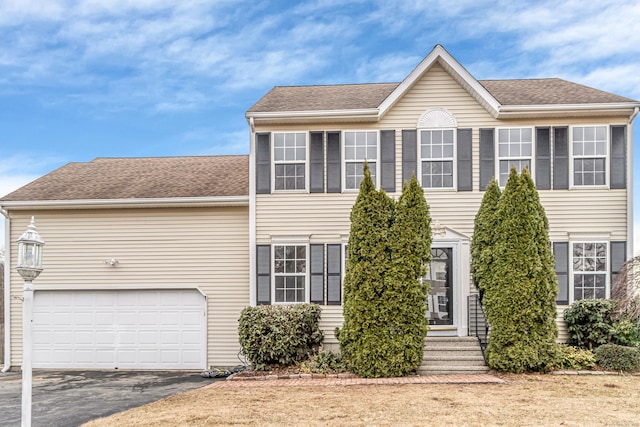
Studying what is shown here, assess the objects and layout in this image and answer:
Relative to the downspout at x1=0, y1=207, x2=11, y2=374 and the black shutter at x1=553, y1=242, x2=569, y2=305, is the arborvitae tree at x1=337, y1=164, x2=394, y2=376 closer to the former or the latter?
the black shutter at x1=553, y1=242, x2=569, y2=305

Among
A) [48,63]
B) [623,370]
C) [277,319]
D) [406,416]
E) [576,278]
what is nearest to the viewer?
[406,416]

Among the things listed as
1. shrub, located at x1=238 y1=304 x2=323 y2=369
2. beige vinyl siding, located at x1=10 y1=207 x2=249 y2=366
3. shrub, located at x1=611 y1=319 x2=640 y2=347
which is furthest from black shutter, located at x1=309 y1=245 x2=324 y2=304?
shrub, located at x1=611 y1=319 x2=640 y2=347

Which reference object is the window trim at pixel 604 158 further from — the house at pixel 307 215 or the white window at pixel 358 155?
the white window at pixel 358 155

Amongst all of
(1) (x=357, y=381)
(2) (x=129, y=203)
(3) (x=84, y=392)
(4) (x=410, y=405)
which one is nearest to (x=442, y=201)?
(1) (x=357, y=381)

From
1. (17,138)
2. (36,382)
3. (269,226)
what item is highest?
(17,138)

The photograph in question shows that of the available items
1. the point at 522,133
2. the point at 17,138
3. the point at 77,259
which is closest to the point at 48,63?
the point at 17,138

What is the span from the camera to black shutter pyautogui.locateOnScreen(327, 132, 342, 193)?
1184 cm

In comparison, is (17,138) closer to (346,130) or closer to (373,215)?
(346,130)

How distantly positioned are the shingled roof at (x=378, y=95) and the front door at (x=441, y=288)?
389 centimetres

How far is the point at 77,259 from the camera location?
12.8m

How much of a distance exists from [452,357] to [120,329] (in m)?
8.24

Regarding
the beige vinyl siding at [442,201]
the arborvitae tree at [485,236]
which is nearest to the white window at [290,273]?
the beige vinyl siding at [442,201]

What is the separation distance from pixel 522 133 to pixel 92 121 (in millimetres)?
14724

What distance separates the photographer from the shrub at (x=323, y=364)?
33.2 feet
